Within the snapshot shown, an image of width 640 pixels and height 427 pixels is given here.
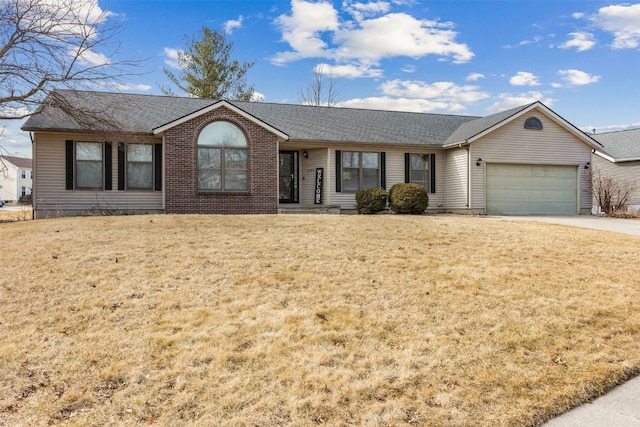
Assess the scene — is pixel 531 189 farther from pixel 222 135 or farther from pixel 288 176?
pixel 222 135

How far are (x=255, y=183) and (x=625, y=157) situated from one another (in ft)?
66.0

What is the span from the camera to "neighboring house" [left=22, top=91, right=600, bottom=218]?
15.2 m

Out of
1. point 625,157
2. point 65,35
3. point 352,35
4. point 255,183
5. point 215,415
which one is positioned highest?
point 352,35

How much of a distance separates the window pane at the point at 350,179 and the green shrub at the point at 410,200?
2023 millimetres

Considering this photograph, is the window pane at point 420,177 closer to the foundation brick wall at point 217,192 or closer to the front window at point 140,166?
the foundation brick wall at point 217,192

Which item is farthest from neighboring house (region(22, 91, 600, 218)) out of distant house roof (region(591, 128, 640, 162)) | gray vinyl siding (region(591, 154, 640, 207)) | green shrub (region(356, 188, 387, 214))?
distant house roof (region(591, 128, 640, 162))

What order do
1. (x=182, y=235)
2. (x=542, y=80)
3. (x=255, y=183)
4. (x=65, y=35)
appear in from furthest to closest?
1. (x=542, y=80)
2. (x=255, y=183)
3. (x=65, y=35)
4. (x=182, y=235)

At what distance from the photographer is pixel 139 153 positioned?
1596 cm

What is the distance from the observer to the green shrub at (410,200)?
1647 centimetres

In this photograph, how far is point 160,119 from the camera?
1686 centimetres

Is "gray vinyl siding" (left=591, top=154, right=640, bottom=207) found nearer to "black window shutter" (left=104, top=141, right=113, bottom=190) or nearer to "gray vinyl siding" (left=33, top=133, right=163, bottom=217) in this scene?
"gray vinyl siding" (left=33, top=133, right=163, bottom=217)

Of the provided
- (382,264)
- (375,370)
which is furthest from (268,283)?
(375,370)

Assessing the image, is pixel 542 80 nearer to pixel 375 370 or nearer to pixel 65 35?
pixel 65 35

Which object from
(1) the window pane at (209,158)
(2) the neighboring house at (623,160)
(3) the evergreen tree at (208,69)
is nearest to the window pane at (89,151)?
(1) the window pane at (209,158)
